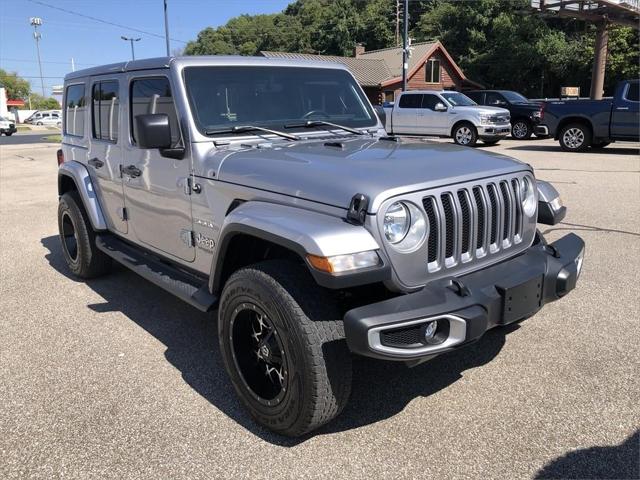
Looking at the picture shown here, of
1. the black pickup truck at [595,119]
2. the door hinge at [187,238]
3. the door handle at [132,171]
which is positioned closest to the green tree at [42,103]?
the black pickup truck at [595,119]

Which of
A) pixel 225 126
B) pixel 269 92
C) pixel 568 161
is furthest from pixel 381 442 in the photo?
pixel 568 161

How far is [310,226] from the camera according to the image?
2600 mm

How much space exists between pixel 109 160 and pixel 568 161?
11.7 metres

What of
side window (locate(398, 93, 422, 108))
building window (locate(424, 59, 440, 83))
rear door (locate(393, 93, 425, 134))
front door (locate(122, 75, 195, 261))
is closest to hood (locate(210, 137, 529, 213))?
front door (locate(122, 75, 195, 261))

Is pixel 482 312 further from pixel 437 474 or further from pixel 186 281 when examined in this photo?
pixel 186 281

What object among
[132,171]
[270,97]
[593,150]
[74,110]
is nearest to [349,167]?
[270,97]

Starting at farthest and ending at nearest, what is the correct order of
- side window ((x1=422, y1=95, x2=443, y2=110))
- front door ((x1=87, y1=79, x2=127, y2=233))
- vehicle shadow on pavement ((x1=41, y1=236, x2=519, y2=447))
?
side window ((x1=422, y1=95, x2=443, y2=110)) < front door ((x1=87, y1=79, x2=127, y2=233)) < vehicle shadow on pavement ((x1=41, y1=236, x2=519, y2=447))

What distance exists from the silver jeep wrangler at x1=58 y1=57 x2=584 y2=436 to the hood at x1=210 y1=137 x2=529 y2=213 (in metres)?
0.01

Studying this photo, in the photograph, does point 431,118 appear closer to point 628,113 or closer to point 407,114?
point 407,114

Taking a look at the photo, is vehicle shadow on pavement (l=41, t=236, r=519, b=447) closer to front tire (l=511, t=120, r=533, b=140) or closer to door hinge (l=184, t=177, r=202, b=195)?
door hinge (l=184, t=177, r=202, b=195)

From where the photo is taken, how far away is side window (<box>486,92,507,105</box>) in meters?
19.8

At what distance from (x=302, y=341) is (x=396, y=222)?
701 millimetres

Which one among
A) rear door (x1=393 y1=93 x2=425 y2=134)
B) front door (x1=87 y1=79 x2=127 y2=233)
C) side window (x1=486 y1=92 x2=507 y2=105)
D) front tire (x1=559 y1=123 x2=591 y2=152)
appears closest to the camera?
front door (x1=87 y1=79 x2=127 y2=233)

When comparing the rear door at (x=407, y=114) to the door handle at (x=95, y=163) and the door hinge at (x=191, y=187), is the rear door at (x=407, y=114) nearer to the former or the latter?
the door handle at (x=95, y=163)
